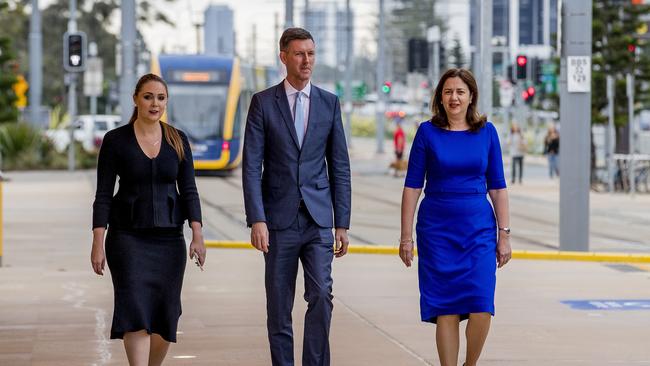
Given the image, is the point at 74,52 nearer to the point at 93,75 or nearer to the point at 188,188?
the point at 93,75

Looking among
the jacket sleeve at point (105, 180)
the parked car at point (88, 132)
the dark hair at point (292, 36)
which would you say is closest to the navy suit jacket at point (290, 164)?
the dark hair at point (292, 36)

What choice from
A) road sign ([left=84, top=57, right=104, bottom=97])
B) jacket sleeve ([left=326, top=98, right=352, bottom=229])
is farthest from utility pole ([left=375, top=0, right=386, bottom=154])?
jacket sleeve ([left=326, top=98, right=352, bottom=229])

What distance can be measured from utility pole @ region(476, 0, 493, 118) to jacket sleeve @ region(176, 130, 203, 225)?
24517 mm

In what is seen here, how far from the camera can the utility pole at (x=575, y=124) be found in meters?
19.2

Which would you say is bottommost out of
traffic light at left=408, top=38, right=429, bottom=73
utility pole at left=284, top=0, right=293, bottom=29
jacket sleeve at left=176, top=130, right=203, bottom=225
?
jacket sleeve at left=176, top=130, right=203, bottom=225

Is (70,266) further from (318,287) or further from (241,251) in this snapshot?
(318,287)

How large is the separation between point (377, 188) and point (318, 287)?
3052 centimetres

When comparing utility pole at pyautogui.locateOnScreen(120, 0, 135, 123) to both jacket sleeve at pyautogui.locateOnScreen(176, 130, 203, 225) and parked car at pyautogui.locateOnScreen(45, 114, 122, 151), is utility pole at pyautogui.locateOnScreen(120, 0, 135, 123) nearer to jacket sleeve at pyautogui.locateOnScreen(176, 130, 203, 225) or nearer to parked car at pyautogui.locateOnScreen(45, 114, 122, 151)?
jacket sleeve at pyautogui.locateOnScreen(176, 130, 203, 225)

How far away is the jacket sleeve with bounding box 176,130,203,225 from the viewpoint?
8602mm

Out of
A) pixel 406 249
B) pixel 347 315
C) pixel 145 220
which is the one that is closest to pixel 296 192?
pixel 406 249

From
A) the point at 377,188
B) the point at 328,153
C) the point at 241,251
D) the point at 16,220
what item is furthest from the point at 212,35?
the point at 328,153

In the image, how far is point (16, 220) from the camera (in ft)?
84.7

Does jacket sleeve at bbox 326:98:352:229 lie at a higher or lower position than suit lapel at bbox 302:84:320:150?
lower

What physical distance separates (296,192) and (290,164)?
147 millimetres
